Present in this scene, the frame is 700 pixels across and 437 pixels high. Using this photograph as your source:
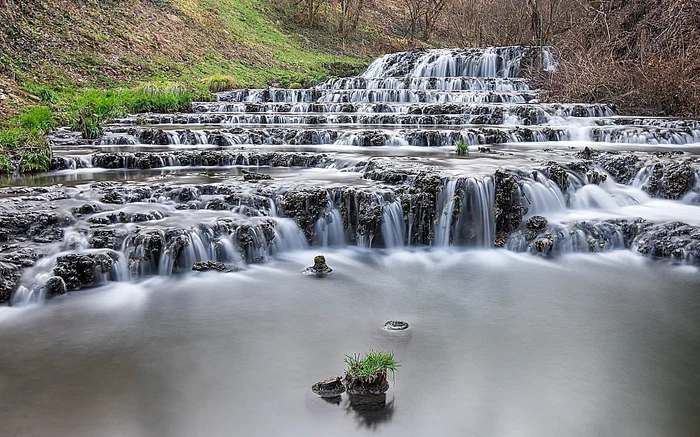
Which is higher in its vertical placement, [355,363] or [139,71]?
[139,71]

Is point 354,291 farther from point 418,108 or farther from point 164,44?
point 164,44

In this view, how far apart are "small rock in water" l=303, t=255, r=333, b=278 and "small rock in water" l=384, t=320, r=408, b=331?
1620 millimetres

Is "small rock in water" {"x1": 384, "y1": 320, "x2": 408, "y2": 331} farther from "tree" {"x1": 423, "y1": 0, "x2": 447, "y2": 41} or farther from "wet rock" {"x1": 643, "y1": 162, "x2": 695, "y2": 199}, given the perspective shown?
"tree" {"x1": 423, "y1": 0, "x2": 447, "y2": 41}

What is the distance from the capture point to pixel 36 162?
33.5 feet

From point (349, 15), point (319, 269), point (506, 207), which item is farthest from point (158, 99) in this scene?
point (349, 15)

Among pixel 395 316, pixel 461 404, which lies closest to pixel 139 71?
pixel 395 316

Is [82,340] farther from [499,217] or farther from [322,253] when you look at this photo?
[499,217]

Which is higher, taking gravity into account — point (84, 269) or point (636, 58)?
point (636, 58)

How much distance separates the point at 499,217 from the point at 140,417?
5559 mm

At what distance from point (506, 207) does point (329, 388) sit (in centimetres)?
481

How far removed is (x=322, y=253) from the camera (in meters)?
7.39

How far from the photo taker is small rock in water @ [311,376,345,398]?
388 cm

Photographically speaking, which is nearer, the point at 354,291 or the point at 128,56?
the point at 354,291

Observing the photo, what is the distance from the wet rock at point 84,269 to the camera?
19.4 ft
